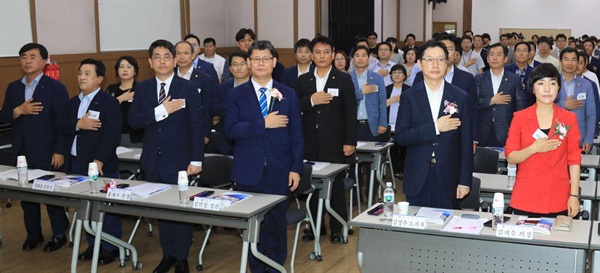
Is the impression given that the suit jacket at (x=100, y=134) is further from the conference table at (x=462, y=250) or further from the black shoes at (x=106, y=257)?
the conference table at (x=462, y=250)

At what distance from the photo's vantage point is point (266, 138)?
420 cm

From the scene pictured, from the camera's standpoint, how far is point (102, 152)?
5074mm

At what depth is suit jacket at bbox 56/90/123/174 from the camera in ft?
16.7

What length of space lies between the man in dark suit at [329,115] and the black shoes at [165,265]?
139 cm

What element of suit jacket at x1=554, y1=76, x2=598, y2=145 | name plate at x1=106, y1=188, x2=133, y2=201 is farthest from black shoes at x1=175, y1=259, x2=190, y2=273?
suit jacket at x1=554, y1=76, x2=598, y2=145

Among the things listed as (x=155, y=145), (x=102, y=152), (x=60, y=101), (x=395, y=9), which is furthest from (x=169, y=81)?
(x=395, y=9)

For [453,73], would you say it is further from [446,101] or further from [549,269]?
[549,269]

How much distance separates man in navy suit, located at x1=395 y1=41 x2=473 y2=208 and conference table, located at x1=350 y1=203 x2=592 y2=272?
199 millimetres

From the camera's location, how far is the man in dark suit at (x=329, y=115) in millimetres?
5363

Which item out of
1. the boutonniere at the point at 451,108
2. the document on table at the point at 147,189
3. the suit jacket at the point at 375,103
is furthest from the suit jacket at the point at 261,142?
the suit jacket at the point at 375,103

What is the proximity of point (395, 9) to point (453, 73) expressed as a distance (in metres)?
12.0

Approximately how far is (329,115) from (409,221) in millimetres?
2002

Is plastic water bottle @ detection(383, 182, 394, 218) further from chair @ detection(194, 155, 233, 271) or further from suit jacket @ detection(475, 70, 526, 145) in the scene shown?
suit jacket @ detection(475, 70, 526, 145)

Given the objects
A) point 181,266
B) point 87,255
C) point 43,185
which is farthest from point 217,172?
point 43,185
